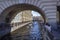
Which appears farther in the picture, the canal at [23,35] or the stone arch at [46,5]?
the canal at [23,35]

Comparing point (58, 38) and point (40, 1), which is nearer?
point (58, 38)

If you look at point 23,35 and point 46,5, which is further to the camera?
point 23,35

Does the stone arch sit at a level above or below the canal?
above

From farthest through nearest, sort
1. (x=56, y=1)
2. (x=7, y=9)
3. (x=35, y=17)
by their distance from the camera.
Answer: (x=35, y=17), (x=7, y=9), (x=56, y=1)

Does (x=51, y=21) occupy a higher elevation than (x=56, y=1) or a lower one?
lower

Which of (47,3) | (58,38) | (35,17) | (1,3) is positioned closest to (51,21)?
(47,3)

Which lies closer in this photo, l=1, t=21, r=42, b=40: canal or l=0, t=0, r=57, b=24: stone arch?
l=0, t=0, r=57, b=24: stone arch

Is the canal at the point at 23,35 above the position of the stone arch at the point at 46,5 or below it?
below

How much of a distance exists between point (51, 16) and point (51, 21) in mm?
560

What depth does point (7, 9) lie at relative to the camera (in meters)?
23.2

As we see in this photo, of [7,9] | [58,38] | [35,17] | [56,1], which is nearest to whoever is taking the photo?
[58,38]

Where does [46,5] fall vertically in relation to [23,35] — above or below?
above

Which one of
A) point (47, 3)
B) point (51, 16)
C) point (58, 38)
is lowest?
point (58, 38)

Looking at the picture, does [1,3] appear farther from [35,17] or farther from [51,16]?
[35,17]
